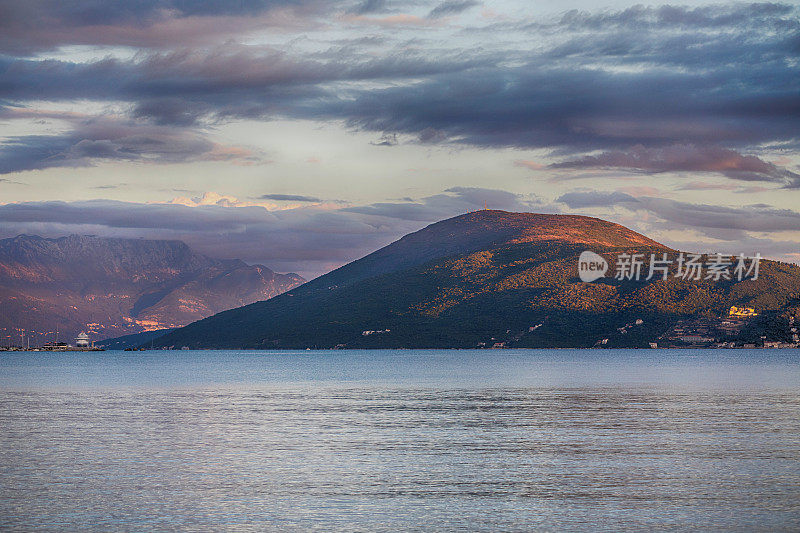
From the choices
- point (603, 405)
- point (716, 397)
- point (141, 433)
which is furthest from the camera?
point (716, 397)

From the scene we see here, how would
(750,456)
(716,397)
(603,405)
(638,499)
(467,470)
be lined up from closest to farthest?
(638,499), (467,470), (750,456), (603,405), (716,397)

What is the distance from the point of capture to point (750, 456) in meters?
53.3

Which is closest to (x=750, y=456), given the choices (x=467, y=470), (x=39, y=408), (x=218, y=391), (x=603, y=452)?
(x=603, y=452)

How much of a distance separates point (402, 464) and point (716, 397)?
221ft

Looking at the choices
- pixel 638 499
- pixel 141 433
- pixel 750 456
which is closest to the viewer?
pixel 638 499

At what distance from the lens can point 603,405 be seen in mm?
95125

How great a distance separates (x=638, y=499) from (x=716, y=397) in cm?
7251

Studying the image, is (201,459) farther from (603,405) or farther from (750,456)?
(603,405)

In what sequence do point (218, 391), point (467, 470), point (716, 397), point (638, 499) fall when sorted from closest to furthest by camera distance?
point (638, 499) < point (467, 470) < point (716, 397) < point (218, 391)

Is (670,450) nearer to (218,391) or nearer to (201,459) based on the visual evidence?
(201,459)

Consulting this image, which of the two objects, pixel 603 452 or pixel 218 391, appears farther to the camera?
pixel 218 391


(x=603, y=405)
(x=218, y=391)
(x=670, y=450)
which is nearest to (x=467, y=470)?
(x=670, y=450)

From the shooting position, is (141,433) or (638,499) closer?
(638,499)

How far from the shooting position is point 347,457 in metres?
54.4
